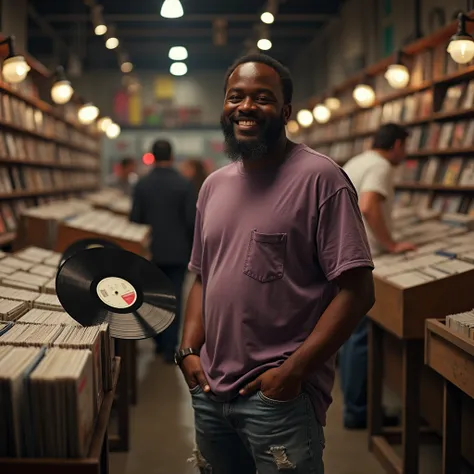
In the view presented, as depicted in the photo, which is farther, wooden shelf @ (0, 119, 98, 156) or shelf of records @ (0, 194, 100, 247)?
wooden shelf @ (0, 119, 98, 156)

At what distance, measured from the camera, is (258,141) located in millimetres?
1888

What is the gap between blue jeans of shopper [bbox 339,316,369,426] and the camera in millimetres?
4152

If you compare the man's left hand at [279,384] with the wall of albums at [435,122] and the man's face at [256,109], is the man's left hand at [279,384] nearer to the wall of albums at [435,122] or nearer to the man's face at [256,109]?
the man's face at [256,109]

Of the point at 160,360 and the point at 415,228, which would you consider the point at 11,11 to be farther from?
the point at 415,228

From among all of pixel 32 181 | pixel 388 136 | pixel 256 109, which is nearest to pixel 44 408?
pixel 256 109

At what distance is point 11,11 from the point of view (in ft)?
28.9

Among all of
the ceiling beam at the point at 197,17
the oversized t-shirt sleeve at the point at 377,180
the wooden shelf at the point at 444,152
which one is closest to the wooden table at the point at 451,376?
the oversized t-shirt sleeve at the point at 377,180

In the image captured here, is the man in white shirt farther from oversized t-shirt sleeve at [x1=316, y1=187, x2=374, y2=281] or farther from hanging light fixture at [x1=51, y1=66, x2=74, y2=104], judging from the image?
hanging light fixture at [x1=51, y1=66, x2=74, y2=104]

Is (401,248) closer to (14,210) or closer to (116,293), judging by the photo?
(116,293)

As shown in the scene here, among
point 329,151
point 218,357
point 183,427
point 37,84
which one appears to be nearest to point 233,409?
point 218,357

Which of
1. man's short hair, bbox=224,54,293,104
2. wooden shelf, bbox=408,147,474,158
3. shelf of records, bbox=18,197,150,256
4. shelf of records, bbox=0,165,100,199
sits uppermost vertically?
man's short hair, bbox=224,54,293,104

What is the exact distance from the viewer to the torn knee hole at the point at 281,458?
181cm

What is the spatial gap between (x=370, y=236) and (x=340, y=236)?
2.53 m

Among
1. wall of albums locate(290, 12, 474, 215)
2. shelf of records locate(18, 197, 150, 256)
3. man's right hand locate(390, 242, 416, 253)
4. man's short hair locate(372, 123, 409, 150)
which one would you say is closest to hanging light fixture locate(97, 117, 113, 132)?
wall of albums locate(290, 12, 474, 215)
